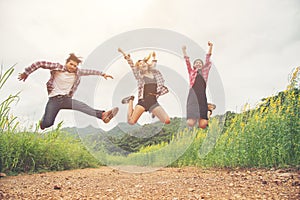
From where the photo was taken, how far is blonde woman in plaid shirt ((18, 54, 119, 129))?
230 centimetres

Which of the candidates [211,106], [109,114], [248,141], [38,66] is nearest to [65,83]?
[38,66]

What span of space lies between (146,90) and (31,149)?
109 cm

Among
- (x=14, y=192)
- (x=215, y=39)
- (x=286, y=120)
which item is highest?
(x=215, y=39)

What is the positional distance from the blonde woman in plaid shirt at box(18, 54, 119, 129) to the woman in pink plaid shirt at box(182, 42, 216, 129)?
0.56 metres

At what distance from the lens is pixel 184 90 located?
2354 millimetres

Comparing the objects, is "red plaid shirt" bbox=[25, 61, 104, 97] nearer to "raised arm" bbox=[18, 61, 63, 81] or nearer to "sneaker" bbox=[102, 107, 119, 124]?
"raised arm" bbox=[18, 61, 63, 81]

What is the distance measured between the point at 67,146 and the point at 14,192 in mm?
860

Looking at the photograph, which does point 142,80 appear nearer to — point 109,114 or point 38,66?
point 109,114

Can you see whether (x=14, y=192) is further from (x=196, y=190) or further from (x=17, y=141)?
(x=196, y=190)

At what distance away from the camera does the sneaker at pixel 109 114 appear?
2.23 m

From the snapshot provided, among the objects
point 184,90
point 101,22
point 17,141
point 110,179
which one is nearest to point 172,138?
point 184,90

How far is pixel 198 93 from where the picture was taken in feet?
7.89

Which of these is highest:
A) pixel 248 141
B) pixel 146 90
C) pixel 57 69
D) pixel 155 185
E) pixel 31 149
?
pixel 57 69

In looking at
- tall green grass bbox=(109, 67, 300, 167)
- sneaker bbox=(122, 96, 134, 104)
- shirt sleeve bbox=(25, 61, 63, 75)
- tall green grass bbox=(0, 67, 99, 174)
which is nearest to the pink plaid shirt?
tall green grass bbox=(109, 67, 300, 167)
